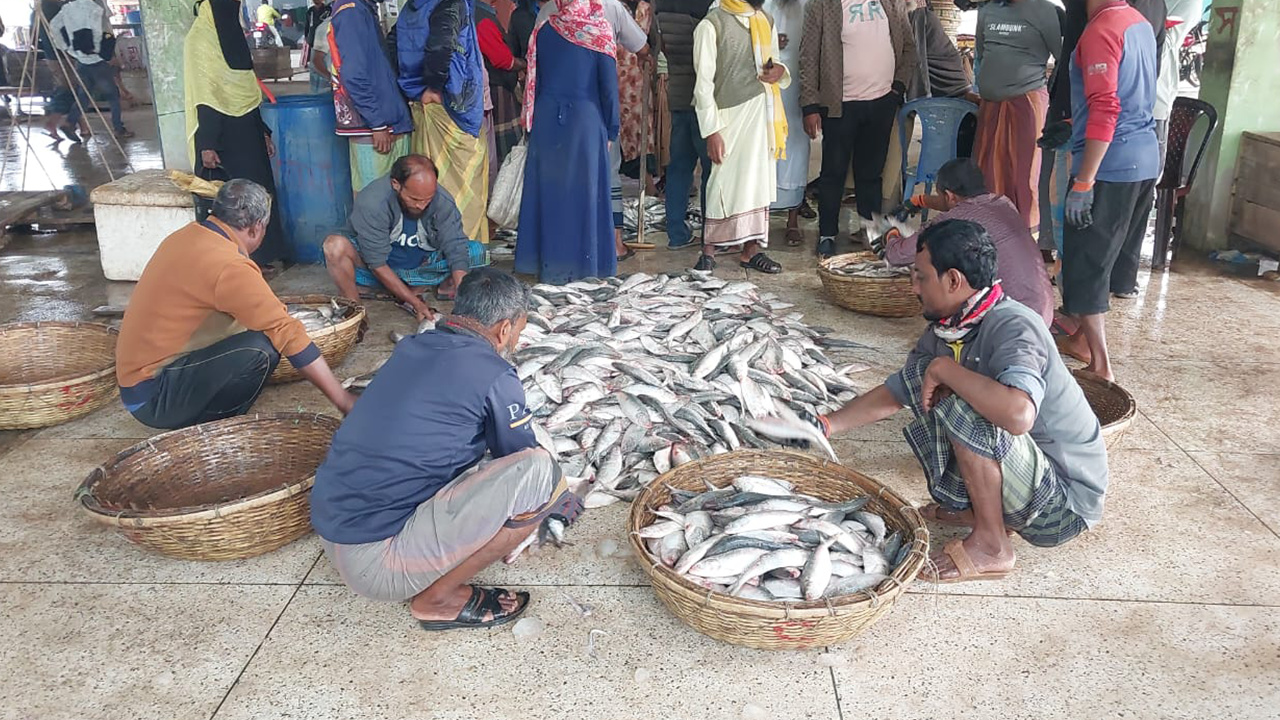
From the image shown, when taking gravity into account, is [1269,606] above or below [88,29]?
below

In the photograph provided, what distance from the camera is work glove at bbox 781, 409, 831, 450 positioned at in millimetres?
3662

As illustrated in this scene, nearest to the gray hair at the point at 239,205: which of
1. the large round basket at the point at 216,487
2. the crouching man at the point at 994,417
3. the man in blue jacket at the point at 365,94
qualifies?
the large round basket at the point at 216,487

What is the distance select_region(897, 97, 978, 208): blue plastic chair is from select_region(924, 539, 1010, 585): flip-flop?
4.18m

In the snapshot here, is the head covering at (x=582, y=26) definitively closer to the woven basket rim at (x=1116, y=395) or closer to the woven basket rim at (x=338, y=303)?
the woven basket rim at (x=338, y=303)

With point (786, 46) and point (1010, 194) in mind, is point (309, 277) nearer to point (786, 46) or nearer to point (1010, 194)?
point (786, 46)

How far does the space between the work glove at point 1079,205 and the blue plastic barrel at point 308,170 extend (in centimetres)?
507

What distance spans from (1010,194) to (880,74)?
1.38 meters

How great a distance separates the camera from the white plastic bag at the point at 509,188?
6941mm

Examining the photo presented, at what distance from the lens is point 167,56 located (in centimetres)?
702

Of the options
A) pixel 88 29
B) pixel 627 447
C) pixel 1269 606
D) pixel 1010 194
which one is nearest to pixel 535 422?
pixel 627 447

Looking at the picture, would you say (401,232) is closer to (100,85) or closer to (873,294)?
(873,294)

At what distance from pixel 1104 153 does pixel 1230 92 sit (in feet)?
12.5

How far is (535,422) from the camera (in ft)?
13.4

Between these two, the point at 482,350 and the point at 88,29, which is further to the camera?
the point at 88,29
